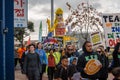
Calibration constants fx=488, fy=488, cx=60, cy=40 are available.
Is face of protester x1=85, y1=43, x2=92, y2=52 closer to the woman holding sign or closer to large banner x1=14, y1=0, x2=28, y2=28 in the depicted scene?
the woman holding sign

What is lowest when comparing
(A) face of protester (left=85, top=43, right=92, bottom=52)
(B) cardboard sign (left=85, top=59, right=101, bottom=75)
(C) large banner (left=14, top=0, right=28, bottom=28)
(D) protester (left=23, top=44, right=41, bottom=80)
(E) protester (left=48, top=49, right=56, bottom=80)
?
(E) protester (left=48, top=49, right=56, bottom=80)

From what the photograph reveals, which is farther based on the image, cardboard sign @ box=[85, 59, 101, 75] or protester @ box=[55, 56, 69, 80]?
protester @ box=[55, 56, 69, 80]

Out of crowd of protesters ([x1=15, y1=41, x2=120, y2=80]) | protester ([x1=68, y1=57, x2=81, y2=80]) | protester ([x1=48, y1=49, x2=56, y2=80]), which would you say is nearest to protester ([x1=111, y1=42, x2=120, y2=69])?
crowd of protesters ([x1=15, y1=41, x2=120, y2=80])

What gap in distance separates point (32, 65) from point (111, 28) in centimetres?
290

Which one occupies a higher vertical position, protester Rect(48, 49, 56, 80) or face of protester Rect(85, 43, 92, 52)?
face of protester Rect(85, 43, 92, 52)

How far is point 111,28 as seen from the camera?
52.7ft

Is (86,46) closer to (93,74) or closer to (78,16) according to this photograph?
(93,74)

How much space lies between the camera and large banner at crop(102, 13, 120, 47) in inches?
622

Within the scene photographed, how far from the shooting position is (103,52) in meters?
15.0

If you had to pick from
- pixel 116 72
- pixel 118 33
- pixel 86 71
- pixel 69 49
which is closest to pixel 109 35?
pixel 118 33

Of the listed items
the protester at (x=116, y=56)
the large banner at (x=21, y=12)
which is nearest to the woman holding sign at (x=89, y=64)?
the protester at (x=116, y=56)

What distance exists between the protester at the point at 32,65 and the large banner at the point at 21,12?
1.58 metres

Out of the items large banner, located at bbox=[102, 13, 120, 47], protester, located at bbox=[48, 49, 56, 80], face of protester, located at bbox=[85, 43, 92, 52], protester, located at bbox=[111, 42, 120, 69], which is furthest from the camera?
protester, located at bbox=[48, 49, 56, 80]

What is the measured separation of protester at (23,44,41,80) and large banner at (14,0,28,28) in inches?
62.4
